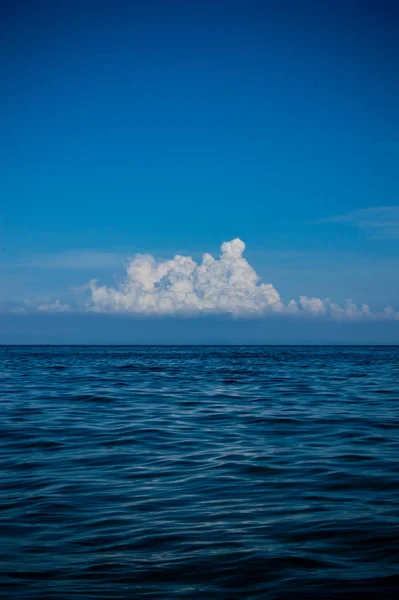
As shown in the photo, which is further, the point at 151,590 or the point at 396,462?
the point at 396,462

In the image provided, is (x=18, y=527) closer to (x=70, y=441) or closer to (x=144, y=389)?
(x=70, y=441)

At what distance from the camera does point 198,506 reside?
8250 mm

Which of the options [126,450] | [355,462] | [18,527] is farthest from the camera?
[126,450]

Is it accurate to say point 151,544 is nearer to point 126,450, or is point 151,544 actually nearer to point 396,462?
point 126,450

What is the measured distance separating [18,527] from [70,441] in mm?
5544

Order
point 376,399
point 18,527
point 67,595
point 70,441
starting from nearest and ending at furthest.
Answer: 1. point 67,595
2. point 18,527
3. point 70,441
4. point 376,399

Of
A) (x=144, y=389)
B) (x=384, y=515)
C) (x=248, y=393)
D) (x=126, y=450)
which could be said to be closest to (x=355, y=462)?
(x=384, y=515)

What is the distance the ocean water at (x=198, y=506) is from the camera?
19.3ft

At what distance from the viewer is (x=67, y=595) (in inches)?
219

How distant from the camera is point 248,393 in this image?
2431 cm

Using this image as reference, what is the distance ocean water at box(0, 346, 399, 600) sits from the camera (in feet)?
19.3

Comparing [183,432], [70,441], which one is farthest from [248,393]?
[70,441]

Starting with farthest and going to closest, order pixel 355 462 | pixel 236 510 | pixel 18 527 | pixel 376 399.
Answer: pixel 376 399 < pixel 355 462 < pixel 236 510 < pixel 18 527

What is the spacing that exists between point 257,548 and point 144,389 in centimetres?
1947
